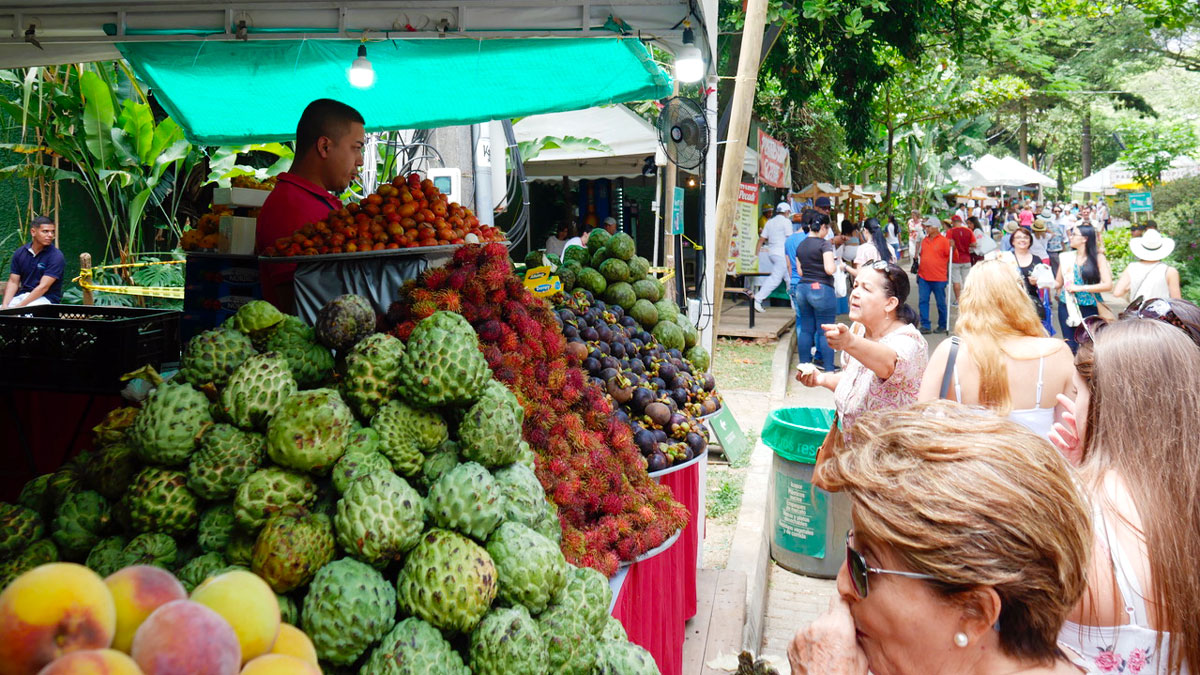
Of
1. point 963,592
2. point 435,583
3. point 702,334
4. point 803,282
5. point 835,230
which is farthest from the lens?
point 835,230

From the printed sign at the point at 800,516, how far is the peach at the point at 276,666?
453cm

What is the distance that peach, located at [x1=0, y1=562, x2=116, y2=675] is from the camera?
33.0 inches

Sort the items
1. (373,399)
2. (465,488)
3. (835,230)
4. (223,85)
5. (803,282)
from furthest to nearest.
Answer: (835,230), (803,282), (223,85), (373,399), (465,488)

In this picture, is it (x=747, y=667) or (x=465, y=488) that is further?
(x=747, y=667)

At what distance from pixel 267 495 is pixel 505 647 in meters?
0.66

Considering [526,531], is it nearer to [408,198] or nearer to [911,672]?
[911,672]

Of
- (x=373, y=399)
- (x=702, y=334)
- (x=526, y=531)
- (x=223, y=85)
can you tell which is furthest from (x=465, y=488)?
(x=702, y=334)

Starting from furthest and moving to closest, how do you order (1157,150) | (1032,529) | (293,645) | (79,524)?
(1157,150), (79,524), (1032,529), (293,645)

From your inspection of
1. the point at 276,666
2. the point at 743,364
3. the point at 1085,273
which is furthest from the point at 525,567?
the point at 1085,273

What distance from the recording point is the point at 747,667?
2873 mm

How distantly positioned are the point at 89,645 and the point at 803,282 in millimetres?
10600

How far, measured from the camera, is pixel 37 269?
8398 millimetres

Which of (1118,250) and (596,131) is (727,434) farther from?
(1118,250)

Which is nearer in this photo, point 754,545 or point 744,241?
point 754,545
